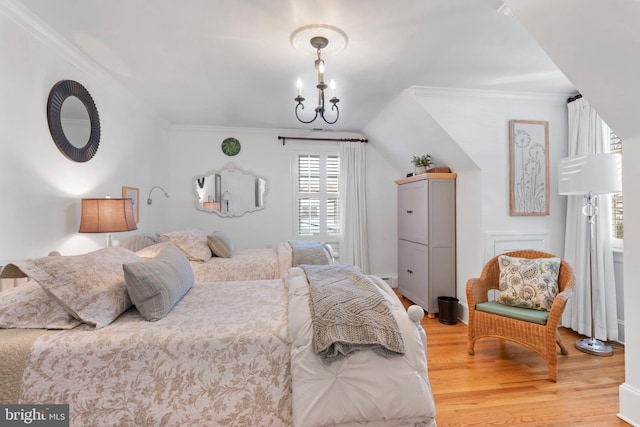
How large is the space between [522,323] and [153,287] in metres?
2.53

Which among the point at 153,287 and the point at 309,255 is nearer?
the point at 153,287

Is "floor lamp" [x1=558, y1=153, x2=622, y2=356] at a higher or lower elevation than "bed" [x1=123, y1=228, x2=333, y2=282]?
higher

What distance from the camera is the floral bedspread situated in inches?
50.1

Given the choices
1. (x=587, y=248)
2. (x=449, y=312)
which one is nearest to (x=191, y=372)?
(x=449, y=312)

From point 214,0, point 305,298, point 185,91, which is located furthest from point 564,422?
point 185,91

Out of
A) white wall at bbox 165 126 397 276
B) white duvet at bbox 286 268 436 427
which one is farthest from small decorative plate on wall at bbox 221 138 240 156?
white duvet at bbox 286 268 436 427

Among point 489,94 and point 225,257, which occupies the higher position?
point 489,94

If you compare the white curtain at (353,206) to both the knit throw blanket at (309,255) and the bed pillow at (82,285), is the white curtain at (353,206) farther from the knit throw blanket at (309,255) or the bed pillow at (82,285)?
the bed pillow at (82,285)

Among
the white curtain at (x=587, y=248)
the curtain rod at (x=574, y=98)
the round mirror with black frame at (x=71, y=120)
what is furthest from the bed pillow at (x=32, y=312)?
the curtain rod at (x=574, y=98)

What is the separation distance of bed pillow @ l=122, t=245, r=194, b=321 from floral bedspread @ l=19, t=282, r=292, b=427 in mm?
127

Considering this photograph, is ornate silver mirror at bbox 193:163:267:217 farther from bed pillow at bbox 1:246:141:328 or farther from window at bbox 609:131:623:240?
window at bbox 609:131:623:240

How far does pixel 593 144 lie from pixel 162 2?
3730 millimetres

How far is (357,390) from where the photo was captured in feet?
4.35

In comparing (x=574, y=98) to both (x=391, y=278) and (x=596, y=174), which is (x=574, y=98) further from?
(x=391, y=278)
